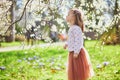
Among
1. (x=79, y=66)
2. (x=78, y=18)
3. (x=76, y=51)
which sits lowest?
(x=79, y=66)

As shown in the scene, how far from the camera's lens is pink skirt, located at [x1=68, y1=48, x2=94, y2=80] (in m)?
6.00

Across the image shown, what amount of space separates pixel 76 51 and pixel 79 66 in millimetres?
316

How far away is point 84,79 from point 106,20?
5204 mm

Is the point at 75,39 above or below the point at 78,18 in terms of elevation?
below

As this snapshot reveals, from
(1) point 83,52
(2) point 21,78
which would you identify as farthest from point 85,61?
(2) point 21,78

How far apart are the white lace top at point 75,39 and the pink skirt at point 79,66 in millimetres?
130

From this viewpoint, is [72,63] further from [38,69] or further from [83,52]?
[38,69]

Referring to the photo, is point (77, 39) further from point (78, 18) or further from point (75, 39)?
point (78, 18)

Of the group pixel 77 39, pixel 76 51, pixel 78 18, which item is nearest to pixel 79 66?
pixel 76 51

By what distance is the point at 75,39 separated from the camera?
593 centimetres

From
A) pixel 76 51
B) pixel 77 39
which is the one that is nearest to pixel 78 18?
pixel 77 39

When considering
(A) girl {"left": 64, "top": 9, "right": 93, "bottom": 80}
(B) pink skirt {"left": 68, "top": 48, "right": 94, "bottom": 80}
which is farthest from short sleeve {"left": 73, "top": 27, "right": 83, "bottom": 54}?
(B) pink skirt {"left": 68, "top": 48, "right": 94, "bottom": 80}

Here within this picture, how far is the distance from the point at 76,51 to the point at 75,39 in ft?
0.71

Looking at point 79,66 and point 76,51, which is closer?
point 76,51
